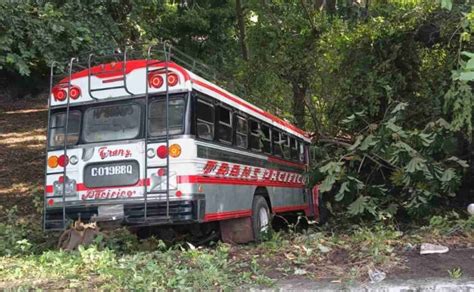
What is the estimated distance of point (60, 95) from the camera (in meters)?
8.11

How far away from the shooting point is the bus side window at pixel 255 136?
9773 mm

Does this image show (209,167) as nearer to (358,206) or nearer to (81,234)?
(81,234)

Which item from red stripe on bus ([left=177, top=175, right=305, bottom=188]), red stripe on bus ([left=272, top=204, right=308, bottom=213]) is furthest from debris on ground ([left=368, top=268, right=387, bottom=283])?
red stripe on bus ([left=272, top=204, right=308, bottom=213])

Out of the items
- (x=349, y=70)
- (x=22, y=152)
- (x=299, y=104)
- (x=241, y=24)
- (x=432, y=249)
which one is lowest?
(x=432, y=249)

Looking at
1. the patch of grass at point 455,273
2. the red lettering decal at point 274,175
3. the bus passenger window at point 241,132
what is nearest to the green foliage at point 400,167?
the bus passenger window at point 241,132

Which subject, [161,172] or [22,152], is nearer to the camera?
[161,172]

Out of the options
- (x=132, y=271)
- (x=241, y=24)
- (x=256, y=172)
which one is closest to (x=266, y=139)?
(x=256, y=172)

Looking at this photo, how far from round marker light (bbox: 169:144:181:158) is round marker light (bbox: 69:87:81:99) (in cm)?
177

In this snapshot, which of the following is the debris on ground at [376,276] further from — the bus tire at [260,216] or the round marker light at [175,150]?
the bus tire at [260,216]

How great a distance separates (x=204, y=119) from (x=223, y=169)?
91 cm

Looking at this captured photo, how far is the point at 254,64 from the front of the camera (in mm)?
13328

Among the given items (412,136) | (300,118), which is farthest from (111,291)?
(300,118)

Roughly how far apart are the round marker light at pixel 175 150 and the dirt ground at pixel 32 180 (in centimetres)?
213

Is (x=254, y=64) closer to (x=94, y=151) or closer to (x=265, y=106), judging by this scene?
(x=265, y=106)
